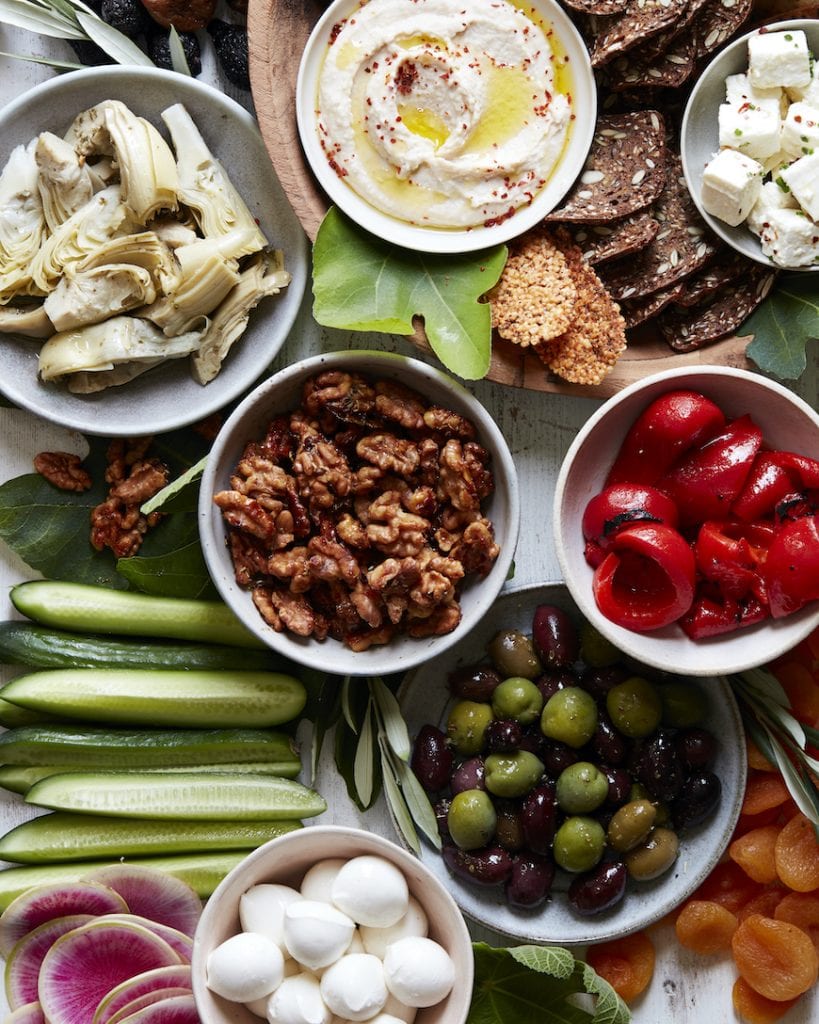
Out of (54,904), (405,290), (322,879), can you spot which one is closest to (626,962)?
(322,879)

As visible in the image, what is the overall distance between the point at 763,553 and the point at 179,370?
47.9 inches

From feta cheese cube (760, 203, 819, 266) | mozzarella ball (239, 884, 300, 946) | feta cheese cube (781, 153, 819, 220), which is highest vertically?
feta cheese cube (781, 153, 819, 220)

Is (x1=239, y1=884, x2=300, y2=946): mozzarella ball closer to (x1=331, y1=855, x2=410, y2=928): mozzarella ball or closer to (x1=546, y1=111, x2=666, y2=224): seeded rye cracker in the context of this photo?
(x1=331, y1=855, x2=410, y2=928): mozzarella ball

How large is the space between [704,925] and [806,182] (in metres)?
1.48

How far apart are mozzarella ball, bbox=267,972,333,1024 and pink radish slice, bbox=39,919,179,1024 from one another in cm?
31

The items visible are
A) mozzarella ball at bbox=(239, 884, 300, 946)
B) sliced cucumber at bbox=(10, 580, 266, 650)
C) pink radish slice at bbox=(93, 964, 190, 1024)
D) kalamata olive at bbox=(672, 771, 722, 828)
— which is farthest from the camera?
sliced cucumber at bbox=(10, 580, 266, 650)


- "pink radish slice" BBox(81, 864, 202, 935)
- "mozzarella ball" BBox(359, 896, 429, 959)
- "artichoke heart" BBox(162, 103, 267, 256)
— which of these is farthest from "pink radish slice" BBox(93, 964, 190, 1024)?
"artichoke heart" BBox(162, 103, 267, 256)

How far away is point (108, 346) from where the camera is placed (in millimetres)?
2160

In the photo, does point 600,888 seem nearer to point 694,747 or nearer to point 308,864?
point 694,747

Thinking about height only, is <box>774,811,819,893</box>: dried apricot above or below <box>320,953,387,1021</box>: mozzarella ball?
below

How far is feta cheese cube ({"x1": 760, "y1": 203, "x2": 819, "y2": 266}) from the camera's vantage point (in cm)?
207

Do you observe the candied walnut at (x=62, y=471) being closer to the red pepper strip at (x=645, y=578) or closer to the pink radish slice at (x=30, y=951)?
the pink radish slice at (x=30, y=951)

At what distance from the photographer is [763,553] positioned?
201 cm

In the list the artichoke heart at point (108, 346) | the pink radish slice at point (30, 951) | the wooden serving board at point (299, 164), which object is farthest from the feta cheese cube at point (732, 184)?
the pink radish slice at point (30, 951)
